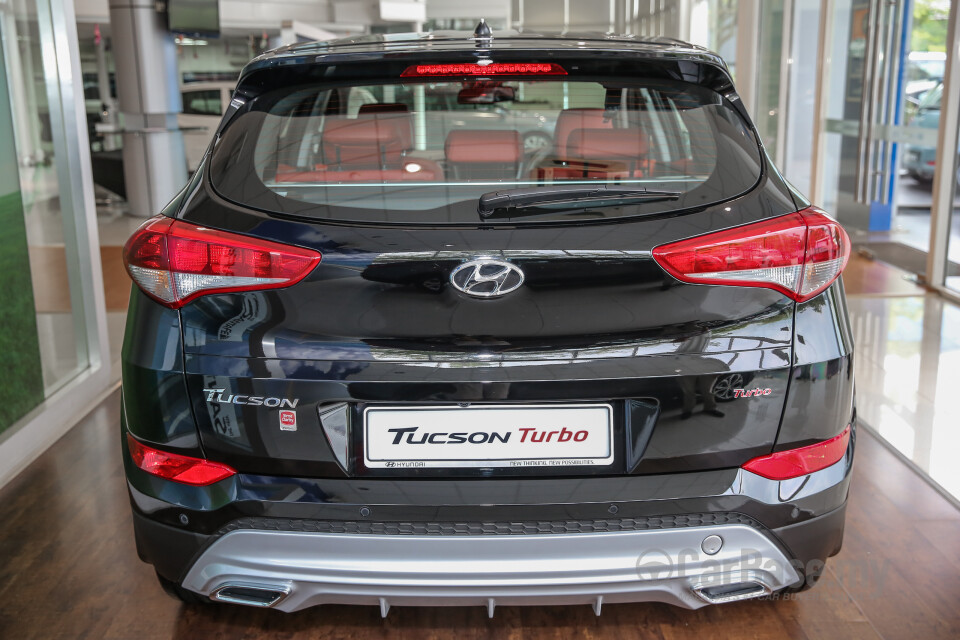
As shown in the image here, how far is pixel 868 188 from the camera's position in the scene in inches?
317

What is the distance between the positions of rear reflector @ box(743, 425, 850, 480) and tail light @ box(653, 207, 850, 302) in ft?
0.93

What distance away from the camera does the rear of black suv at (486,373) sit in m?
1.61

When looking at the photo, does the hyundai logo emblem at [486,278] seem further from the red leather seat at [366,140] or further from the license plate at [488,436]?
the red leather seat at [366,140]

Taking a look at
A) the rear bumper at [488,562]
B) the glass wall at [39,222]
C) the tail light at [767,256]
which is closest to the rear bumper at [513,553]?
the rear bumper at [488,562]

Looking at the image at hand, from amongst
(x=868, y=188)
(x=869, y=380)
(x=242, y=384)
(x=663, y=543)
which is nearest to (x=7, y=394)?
(x=242, y=384)

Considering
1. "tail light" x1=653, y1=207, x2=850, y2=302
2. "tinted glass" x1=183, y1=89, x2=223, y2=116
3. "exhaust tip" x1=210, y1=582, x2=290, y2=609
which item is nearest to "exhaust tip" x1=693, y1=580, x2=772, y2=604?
"tail light" x1=653, y1=207, x2=850, y2=302

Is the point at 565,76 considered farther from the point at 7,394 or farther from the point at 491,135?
the point at 7,394

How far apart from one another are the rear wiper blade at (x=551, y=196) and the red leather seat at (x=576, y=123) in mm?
194

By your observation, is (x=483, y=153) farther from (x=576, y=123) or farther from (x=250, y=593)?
(x=250, y=593)

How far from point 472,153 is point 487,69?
17 cm

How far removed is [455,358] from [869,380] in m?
3.19

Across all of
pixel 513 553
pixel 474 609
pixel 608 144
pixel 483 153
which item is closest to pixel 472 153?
pixel 483 153

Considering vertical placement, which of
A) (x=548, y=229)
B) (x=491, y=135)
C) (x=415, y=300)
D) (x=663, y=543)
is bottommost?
(x=663, y=543)

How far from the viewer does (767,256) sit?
1.65 m
